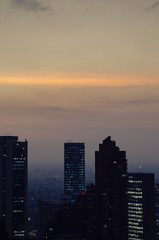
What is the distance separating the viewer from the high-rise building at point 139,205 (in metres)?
174

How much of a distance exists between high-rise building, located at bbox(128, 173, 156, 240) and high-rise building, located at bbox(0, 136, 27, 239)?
35519mm

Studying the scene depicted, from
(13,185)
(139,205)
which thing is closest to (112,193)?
(139,205)

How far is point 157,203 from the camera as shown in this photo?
195000 mm

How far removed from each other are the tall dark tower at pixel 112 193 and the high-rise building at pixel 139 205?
9.46m

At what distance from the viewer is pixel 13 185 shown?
180 metres

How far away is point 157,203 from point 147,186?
65.0 feet

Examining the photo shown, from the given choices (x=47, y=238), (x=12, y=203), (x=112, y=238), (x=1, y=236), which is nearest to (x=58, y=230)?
(x=47, y=238)

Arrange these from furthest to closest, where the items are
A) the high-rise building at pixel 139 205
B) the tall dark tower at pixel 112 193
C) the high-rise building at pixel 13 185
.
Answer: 1. the high-rise building at pixel 13 185
2. the high-rise building at pixel 139 205
3. the tall dark tower at pixel 112 193

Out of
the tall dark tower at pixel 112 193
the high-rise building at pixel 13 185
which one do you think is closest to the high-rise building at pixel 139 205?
the tall dark tower at pixel 112 193

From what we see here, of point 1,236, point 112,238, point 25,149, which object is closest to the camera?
point 1,236

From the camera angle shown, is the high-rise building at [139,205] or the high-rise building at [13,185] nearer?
the high-rise building at [139,205]

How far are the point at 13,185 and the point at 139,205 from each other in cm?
4176

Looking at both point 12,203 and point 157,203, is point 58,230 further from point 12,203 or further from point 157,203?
point 157,203

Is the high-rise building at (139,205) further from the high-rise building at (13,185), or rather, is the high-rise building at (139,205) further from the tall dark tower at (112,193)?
the high-rise building at (13,185)
